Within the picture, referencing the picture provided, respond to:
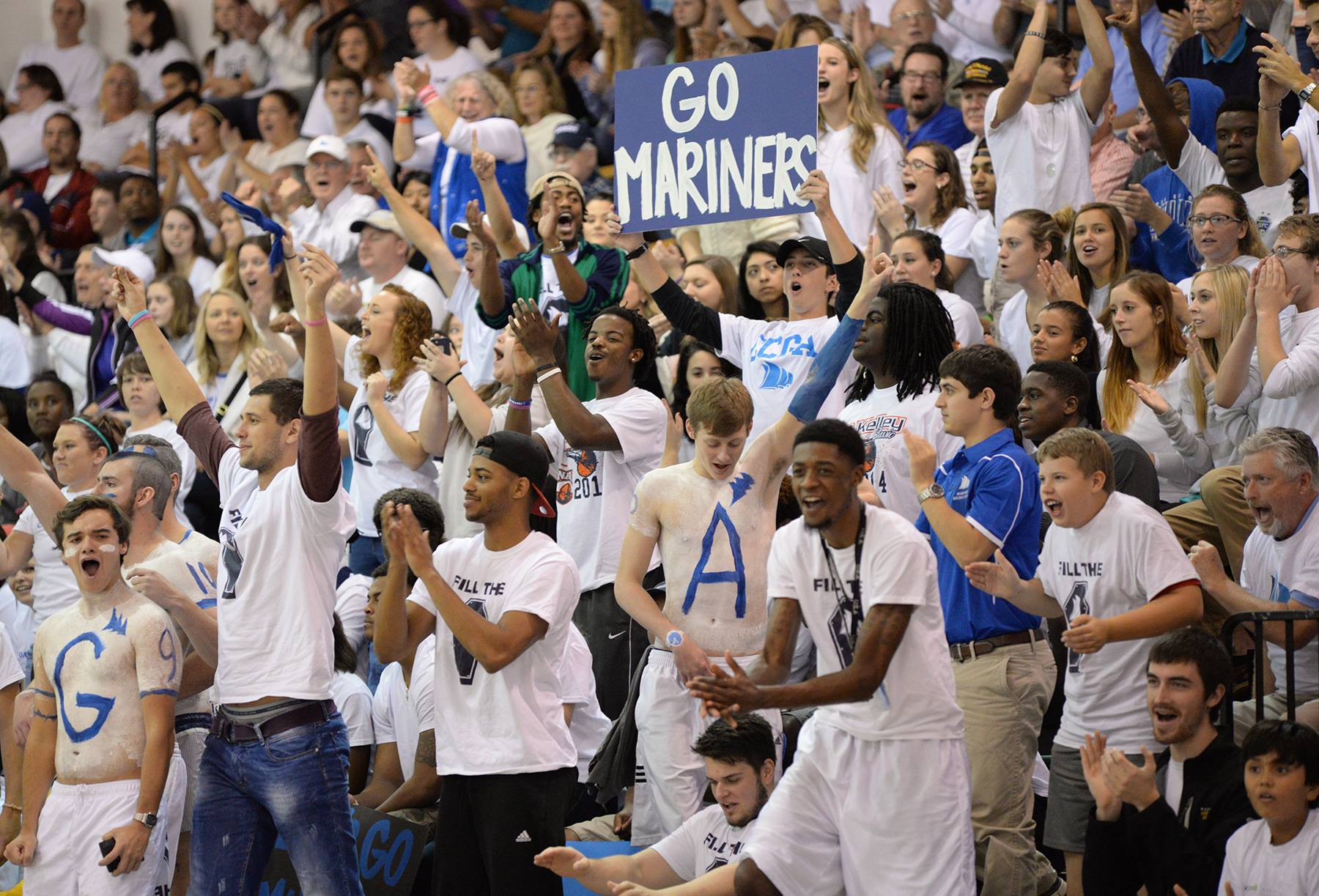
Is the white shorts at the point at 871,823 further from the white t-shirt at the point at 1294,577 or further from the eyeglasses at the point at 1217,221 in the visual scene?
the eyeglasses at the point at 1217,221

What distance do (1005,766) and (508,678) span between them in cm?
177

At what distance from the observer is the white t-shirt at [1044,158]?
9.52 metres

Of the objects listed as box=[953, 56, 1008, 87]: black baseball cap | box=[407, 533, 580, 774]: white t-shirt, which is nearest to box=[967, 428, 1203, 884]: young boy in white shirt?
box=[407, 533, 580, 774]: white t-shirt

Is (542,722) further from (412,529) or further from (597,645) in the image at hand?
(597,645)

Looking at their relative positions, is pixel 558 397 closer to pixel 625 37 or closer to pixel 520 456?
pixel 520 456

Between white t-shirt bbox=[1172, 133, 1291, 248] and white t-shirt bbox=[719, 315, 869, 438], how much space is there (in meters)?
2.34

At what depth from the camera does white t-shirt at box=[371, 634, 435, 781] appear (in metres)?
7.36

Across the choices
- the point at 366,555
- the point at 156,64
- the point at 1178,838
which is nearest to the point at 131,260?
the point at 156,64

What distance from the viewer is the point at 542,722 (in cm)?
577

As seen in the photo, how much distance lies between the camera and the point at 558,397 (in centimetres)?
701

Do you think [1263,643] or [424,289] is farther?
[424,289]

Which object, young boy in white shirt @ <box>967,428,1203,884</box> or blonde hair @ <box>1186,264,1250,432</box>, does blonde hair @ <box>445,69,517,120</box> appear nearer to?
blonde hair @ <box>1186,264,1250,432</box>

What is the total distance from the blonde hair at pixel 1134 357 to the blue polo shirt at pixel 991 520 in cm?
148

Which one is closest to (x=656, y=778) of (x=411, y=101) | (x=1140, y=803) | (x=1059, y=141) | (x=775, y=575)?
(x=775, y=575)
